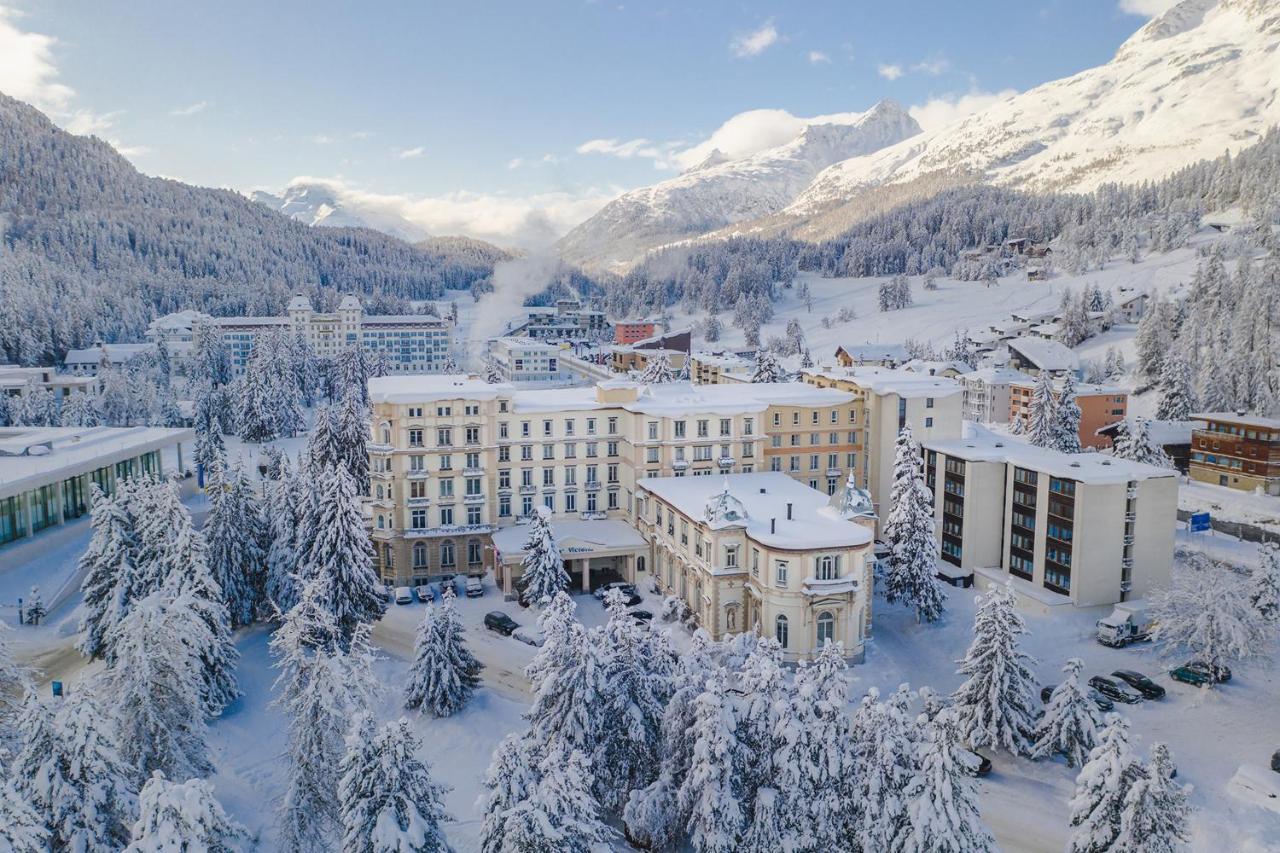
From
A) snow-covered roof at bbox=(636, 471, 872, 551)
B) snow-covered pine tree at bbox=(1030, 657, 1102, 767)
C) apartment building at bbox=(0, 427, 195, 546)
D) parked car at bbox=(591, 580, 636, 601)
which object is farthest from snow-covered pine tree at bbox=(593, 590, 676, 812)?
apartment building at bbox=(0, 427, 195, 546)

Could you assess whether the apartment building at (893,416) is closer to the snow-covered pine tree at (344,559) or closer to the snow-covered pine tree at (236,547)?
the snow-covered pine tree at (344,559)

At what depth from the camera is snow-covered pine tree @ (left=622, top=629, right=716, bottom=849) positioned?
81.7 ft

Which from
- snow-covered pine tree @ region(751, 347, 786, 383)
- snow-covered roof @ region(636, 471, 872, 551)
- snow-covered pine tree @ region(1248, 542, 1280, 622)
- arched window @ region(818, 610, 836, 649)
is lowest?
arched window @ region(818, 610, 836, 649)

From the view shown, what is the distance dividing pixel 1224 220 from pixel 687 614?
598 feet

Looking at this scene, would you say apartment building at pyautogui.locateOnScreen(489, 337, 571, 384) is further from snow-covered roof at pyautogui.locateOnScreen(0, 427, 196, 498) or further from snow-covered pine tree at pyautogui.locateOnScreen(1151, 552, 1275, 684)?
snow-covered pine tree at pyautogui.locateOnScreen(1151, 552, 1275, 684)

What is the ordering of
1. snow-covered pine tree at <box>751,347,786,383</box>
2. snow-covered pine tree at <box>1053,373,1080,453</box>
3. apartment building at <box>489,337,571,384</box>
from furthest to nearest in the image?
apartment building at <box>489,337,571,384</box>, snow-covered pine tree at <box>751,347,786,383</box>, snow-covered pine tree at <box>1053,373,1080,453</box>

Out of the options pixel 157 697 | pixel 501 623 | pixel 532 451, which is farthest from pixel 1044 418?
pixel 157 697

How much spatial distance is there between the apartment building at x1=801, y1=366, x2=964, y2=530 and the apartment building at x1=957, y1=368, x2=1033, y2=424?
144ft

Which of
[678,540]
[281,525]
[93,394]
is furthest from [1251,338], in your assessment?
[93,394]

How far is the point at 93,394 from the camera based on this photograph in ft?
346

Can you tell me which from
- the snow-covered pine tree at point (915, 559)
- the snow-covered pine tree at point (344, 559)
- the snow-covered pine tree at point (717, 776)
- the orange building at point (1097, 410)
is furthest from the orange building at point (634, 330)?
the snow-covered pine tree at point (717, 776)

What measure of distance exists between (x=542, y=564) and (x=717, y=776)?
22.3m

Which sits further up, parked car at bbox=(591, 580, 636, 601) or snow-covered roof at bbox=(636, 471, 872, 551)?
snow-covered roof at bbox=(636, 471, 872, 551)

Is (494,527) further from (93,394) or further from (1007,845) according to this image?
(93,394)
